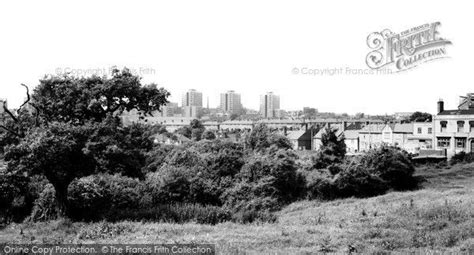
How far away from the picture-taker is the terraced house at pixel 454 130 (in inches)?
1831

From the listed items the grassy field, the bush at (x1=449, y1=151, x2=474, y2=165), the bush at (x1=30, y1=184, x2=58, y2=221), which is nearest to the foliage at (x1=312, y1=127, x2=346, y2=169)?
the bush at (x1=449, y1=151, x2=474, y2=165)

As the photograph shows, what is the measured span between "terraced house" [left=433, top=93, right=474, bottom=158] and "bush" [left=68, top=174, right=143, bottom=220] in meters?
40.3

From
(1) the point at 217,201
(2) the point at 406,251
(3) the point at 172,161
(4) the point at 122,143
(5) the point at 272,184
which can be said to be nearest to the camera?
(2) the point at 406,251

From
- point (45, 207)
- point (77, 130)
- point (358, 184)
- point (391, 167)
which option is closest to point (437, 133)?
point (391, 167)

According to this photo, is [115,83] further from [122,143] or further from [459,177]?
[459,177]

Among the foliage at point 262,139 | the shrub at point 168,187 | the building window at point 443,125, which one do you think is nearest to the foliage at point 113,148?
the shrub at point 168,187

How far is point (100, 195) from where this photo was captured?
60.1 feet

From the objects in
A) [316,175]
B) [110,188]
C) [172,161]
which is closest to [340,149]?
[316,175]

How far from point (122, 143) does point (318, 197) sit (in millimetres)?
17216

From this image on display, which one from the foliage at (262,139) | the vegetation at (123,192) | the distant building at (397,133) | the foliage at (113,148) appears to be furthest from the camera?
the distant building at (397,133)

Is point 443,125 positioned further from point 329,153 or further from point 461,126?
point 329,153

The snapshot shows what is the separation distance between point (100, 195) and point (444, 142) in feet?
143

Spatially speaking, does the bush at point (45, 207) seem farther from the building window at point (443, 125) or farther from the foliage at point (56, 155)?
the building window at point (443, 125)

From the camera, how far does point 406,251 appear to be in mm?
10125
